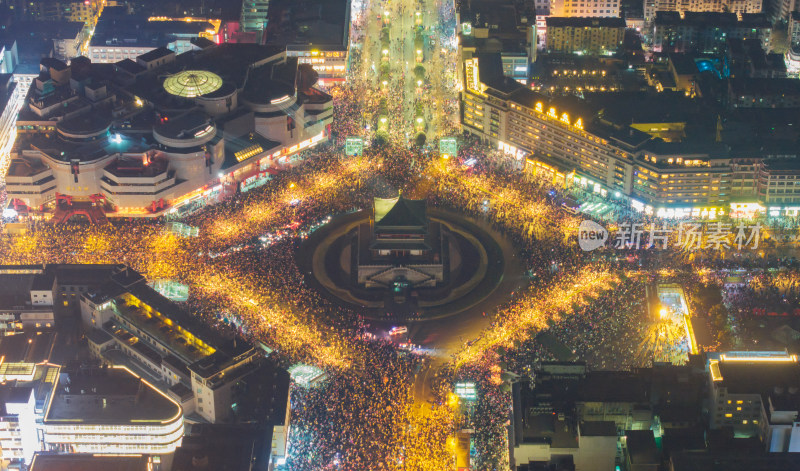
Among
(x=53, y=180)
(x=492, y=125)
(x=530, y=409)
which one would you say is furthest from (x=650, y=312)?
(x=53, y=180)

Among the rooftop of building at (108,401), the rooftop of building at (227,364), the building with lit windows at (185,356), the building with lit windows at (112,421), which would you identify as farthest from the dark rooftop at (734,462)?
the rooftop of building at (108,401)

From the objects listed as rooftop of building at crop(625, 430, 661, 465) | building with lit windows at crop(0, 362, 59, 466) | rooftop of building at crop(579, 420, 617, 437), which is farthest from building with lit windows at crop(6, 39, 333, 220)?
rooftop of building at crop(625, 430, 661, 465)

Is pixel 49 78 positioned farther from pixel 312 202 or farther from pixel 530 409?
pixel 530 409

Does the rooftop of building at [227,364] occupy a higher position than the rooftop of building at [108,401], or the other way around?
the rooftop of building at [227,364]

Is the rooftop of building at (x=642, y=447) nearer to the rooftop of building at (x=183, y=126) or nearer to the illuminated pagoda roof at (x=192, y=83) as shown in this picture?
the rooftop of building at (x=183, y=126)

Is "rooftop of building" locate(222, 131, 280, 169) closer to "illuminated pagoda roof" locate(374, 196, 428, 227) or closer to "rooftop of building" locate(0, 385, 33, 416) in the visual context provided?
"illuminated pagoda roof" locate(374, 196, 428, 227)

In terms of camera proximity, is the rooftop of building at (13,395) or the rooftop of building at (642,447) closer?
the rooftop of building at (642,447)

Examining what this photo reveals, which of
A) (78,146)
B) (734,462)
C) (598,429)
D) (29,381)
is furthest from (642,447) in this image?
(78,146)
